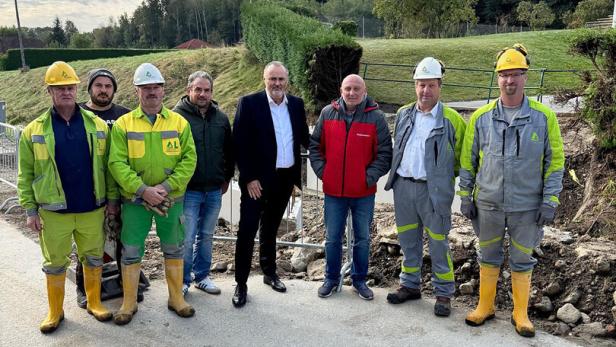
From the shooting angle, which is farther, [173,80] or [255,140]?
[173,80]

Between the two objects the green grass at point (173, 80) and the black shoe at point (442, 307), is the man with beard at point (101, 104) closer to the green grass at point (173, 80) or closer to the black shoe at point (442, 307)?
the black shoe at point (442, 307)

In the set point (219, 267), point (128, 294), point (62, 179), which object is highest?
point (62, 179)

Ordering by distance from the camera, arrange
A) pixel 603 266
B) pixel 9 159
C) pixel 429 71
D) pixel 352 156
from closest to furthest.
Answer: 1. pixel 429 71
2. pixel 352 156
3. pixel 603 266
4. pixel 9 159

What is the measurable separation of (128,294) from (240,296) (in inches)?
37.9

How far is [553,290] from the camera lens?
518cm

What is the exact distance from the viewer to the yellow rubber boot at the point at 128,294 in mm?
4785

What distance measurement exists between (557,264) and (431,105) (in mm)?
1963

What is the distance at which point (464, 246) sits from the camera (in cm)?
583

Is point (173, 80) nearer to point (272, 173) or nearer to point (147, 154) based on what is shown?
point (272, 173)

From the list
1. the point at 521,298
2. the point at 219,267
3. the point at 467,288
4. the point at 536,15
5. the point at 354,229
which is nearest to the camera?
the point at 521,298

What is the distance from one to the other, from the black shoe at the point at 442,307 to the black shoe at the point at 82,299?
3.05m

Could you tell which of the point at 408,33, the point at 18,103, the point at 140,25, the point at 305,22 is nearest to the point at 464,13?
the point at 408,33

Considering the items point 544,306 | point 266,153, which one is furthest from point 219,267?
point 544,306

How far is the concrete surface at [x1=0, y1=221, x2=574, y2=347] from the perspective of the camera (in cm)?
455
